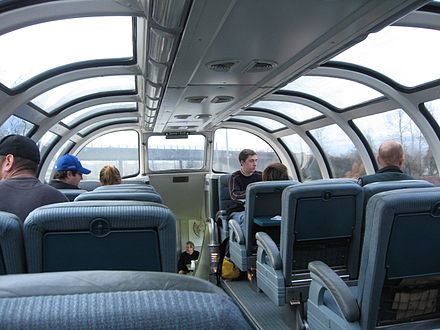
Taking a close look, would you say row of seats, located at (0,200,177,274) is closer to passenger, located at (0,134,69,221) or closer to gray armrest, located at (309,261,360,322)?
passenger, located at (0,134,69,221)

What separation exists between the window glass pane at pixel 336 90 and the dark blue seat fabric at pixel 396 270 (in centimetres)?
404

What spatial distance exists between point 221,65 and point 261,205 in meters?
1.53

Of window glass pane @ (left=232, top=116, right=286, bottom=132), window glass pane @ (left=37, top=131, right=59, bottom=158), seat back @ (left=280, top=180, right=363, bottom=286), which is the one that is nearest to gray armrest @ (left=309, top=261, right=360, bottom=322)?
seat back @ (left=280, top=180, right=363, bottom=286)

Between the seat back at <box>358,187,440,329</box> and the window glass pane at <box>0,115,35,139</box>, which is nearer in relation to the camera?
the seat back at <box>358,187,440,329</box>

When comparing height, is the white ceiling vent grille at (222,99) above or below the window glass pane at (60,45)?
below

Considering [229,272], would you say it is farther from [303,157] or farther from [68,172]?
[303,157]

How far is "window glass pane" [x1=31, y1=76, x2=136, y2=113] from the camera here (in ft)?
19.7

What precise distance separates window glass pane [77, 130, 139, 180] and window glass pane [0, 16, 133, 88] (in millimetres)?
5178

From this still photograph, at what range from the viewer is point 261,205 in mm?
4152

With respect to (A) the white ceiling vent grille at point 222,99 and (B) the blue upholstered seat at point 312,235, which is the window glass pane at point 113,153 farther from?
(B) the blue upholstered seat at point 312,235

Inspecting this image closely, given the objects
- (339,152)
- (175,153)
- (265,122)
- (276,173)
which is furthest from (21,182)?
(175,153)

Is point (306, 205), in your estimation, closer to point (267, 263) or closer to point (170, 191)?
point (267, 263)

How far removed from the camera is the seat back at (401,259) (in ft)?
6.25

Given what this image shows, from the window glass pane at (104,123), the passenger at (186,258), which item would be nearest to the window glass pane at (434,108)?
the passenger at (186,258)
